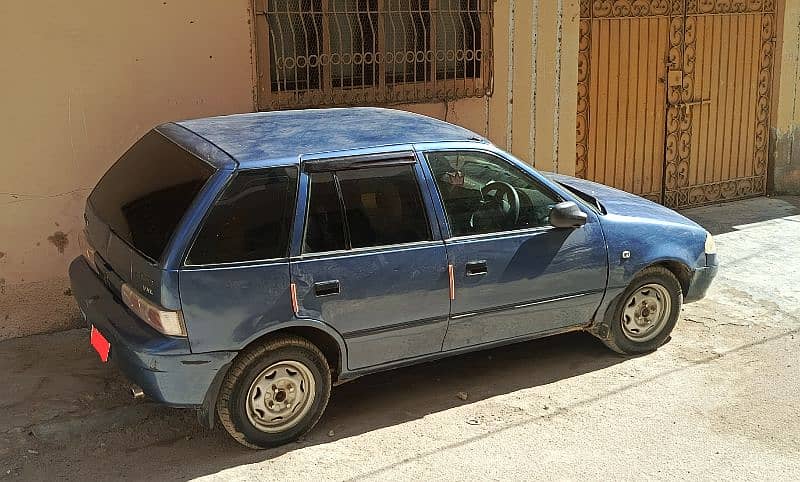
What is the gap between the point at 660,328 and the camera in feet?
20.3

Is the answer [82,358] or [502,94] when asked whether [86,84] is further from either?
[502,94]

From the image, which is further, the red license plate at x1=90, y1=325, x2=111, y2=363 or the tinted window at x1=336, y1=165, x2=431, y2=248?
the tinted window at x1=336, y1=165, x2=431, y2=248

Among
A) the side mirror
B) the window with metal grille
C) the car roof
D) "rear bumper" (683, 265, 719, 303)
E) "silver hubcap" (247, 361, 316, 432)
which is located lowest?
"silver hubcap" (247, 361, 316, 432)

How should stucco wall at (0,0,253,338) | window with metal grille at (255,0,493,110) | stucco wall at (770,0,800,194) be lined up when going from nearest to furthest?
1. stucco wall at (0,0,253,338)
2. window with metal grille at (255,0,493,110)
3. stucco wall at (770,0,800,194)

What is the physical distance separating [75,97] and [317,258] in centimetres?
255

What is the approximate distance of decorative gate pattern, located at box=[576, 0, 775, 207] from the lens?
29.8ft

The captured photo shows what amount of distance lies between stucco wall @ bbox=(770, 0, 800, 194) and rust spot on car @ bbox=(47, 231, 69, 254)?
7774 millimetres

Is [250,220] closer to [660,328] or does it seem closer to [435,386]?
[435,386]

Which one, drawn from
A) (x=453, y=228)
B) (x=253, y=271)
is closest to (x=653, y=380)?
(x=453, y=228)

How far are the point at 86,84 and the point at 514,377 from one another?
3.49 m

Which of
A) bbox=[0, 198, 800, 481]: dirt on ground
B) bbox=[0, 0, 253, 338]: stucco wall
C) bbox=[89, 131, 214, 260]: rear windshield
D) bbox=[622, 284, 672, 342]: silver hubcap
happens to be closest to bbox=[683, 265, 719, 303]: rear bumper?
bbox=[622, 284, 672, 342]: silver hubcap

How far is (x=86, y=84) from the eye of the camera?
6320mm

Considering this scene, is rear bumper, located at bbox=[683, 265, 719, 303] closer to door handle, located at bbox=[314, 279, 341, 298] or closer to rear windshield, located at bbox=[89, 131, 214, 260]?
door handle, located at bbox=[314, 279, 341, 298]

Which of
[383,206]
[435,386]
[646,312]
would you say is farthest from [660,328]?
[383,206]
